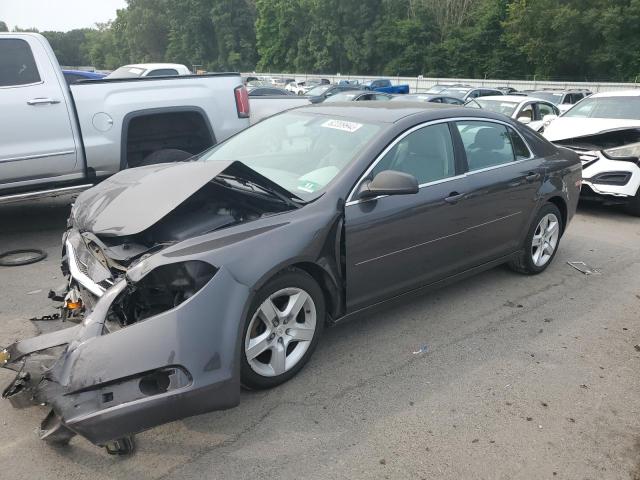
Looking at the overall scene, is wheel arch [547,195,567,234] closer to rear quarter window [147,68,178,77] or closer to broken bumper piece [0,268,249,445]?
broken bumper piece [0,268,249,445]

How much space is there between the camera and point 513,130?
476 cm

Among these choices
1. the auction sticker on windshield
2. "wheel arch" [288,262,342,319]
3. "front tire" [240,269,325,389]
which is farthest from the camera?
the auction sticker on windshield

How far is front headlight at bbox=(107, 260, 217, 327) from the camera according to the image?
2619 millimetres

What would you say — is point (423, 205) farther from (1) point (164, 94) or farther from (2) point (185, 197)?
(1) point (164, 94)

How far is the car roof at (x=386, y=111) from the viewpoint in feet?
12.8

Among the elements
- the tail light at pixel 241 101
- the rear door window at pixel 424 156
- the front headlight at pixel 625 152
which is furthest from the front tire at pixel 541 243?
the tail light at pixel 241 101

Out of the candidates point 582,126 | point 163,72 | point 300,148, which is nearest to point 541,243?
point 300,148

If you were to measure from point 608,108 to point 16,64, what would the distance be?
8806 mm

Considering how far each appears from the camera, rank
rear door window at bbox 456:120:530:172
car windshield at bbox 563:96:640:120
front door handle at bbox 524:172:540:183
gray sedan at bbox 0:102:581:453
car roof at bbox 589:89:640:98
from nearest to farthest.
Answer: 1. gray sedan at bbox 0:102:581:453
2. rear door window at bbox 456:120:530:172
3. front door handle at bbox 524:172:540:183
4. car windshield at bbox 563:96:640:120
5. car roof at bbox 589:89:640:98

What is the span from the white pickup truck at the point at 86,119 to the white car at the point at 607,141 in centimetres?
497

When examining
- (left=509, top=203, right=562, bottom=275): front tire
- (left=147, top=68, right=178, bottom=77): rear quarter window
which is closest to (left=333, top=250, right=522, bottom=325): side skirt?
(left=509, top=203, right=562, bottom=275): front tire

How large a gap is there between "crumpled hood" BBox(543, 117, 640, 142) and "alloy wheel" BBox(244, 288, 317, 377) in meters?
A: 6.70

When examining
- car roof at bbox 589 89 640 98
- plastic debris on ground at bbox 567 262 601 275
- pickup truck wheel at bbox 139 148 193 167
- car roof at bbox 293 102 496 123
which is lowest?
plastic debris on ground at bbox 567 262 601 275

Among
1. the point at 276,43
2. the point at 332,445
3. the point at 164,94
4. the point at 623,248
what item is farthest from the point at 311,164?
the point at 276,43
